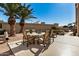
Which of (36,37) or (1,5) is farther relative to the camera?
(36,37)

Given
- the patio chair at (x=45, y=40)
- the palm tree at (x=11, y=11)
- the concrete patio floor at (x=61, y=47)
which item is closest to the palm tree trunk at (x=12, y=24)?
the palm tree at (x=11, y=11)

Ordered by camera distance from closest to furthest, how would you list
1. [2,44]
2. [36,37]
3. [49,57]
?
[49,57], [2,44], [36,37]

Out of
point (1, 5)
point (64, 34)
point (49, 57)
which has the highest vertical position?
point (1, 5)

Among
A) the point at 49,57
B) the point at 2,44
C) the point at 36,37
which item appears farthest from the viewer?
the point at 36,37

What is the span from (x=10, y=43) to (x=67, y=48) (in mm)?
1557

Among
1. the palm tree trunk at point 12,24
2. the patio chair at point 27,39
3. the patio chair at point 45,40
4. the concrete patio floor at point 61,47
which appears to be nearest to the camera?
the concrete patio floor at point 61,47

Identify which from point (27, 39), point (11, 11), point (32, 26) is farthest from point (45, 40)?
point (11, 11)

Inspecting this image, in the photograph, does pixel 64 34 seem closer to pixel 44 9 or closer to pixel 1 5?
pixel 44 9

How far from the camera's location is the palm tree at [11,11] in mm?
6364

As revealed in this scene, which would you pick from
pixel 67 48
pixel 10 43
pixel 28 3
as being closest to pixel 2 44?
pixel 10 43

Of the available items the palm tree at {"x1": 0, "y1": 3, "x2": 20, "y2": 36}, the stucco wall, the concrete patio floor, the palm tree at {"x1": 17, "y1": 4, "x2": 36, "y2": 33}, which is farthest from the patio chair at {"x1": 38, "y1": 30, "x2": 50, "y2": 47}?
the palm tree at {"x1": 0, "y1": 3, "x2": 20, "y2": 36}

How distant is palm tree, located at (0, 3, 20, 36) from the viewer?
6.36 m

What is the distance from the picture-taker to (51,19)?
6367mm

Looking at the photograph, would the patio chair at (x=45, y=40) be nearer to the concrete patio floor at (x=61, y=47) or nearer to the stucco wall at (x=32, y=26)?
the concrete patio floor at (x=61, y=47)
